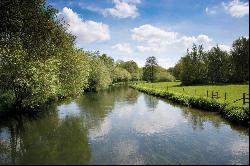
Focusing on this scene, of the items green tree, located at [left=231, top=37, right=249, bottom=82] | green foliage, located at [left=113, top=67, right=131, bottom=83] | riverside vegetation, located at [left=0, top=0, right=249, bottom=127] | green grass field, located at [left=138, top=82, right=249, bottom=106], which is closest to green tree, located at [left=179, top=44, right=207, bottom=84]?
green tree, located at [left=231, top=37, right=249, bottom=82]

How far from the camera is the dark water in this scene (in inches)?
832

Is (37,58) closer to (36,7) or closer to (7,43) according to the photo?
(7,43)

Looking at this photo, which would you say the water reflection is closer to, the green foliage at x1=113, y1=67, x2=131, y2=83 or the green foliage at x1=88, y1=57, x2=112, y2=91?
the green foliage at x1=88, y1=57, x2=112, y2=91

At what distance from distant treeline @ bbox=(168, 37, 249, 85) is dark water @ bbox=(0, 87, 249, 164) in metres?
71.4

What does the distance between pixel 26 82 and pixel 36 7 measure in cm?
1192

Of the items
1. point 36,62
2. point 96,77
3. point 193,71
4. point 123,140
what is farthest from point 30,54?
point 193,71

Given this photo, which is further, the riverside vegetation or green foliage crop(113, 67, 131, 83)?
green foliage crop(113, 67, 131, 83)

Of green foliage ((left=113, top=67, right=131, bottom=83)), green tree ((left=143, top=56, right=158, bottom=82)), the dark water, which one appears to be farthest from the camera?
green tree ((left=143, top=56, right=158, bottom=82))

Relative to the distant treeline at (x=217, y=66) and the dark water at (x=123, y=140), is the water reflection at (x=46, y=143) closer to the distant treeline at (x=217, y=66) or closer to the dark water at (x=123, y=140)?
the dark water at (x=123, y=140)

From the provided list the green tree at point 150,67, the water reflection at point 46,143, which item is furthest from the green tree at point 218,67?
the water reflection at point 46,143

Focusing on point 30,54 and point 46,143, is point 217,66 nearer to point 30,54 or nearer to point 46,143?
point 30,54

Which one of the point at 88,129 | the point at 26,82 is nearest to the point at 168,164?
the point at 88,129

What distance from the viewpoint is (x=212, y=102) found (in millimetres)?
42812

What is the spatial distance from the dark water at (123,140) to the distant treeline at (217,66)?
71441mm
